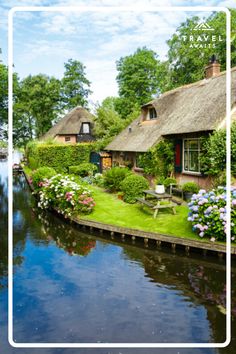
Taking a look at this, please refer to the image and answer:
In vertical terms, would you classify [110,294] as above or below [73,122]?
below

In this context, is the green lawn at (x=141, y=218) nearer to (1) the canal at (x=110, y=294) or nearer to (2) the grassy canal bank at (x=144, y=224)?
(2) the grassy canal bank at (x=144, y=224)

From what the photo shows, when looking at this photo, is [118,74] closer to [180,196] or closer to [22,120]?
[22,120]

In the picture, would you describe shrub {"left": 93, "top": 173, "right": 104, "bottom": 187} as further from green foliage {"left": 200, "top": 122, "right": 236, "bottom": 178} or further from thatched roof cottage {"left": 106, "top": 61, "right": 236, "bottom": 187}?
green foliage {"left": 200, "top": 122, "right": 236, "bottom": 178}

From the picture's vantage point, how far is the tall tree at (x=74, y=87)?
49125 mm

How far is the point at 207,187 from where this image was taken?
1560cm

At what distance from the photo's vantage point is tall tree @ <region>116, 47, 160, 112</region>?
136 ft

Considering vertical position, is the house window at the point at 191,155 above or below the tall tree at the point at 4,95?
below

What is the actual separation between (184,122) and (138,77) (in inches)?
1004

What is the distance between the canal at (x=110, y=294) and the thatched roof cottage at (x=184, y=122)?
22.6 feet

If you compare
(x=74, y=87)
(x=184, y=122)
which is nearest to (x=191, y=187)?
(x=184, y=122)

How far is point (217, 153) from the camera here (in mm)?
14406

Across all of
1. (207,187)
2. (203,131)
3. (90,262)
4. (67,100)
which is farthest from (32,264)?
(67,100)

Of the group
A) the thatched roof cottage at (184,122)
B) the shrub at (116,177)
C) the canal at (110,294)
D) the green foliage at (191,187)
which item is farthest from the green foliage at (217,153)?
the shrub at (116,177)

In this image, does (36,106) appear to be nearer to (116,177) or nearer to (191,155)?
(116,177)
